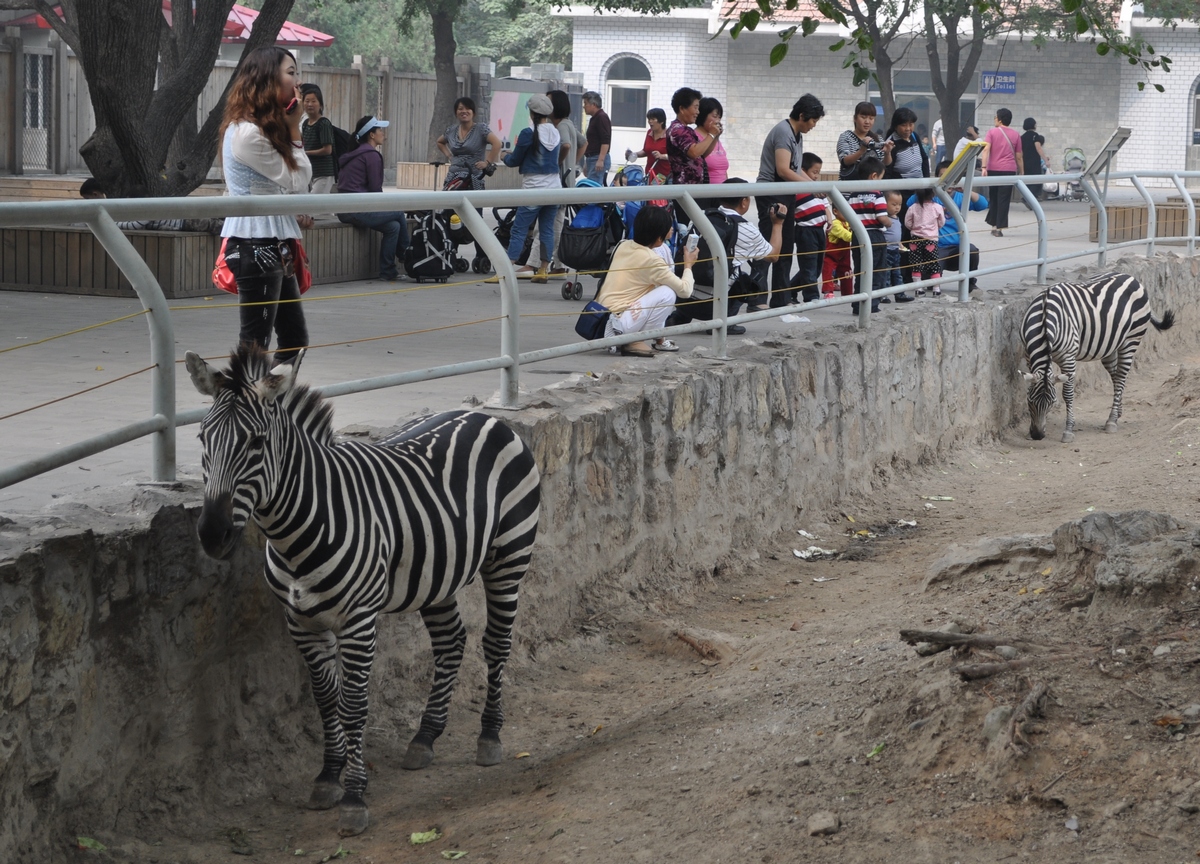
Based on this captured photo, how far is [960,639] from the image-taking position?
443 cm

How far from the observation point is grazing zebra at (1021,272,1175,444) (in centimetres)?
1098

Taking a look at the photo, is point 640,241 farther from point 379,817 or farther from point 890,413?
point 379,817

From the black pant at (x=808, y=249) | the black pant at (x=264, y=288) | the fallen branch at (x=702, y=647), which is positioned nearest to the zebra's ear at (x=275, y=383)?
the black pant at (x=264, y=288)

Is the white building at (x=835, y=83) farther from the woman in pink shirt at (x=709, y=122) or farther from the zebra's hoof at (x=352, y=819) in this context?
the zebra's hoof at (x=352, y=819)

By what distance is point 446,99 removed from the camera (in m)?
28.7

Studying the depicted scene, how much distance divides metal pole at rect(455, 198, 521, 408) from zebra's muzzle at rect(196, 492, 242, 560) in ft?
6.37

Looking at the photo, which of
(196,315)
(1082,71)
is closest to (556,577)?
(196,315)

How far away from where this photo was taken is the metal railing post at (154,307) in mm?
3947

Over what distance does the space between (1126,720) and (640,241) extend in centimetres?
482

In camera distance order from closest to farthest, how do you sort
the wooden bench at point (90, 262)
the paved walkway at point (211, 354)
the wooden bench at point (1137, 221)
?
the paved walkway at point (211, 354) → the wooden bench at point (90, 262) → the wooden bench at point (1137, 221)

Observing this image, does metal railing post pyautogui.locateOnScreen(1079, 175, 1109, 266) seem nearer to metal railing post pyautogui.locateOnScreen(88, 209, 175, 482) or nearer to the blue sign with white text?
metal railing post pyautogui.locateOnScreen(88, 209, 175, 482)

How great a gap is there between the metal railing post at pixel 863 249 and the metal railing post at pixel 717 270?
4.29ft

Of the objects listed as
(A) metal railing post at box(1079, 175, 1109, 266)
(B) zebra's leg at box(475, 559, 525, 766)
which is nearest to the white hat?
(A) metal railing post at box(1079, 175, 1109, 266)

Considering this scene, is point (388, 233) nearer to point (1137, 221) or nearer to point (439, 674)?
point (439, 674)
